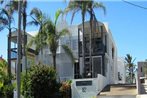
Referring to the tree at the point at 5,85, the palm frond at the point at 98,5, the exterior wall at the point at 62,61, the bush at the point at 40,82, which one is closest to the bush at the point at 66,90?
the bush at the point at 40,82

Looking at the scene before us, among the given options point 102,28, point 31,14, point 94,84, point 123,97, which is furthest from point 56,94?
point 102,28

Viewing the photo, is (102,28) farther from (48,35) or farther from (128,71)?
(128,71)

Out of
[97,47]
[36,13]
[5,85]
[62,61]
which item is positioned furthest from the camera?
[97,47]

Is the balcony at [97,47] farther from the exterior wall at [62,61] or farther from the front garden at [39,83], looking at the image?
the front garden at [39,83]

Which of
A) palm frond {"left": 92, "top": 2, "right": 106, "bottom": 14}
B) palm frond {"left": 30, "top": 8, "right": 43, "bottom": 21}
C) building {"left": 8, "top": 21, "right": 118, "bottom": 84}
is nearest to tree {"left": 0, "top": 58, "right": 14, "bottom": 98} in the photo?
building {"left": 8, "top": 21, "right": 118, "bottom": 84}

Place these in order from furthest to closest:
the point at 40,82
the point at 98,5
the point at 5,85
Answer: the point at 5,85, the point at 98,5, the point at 40,82

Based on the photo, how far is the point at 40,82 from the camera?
27047 millimetres

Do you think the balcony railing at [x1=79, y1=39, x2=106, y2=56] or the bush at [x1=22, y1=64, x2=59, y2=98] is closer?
the bush at [x1=22, y1=64, x2=59, y2=98]

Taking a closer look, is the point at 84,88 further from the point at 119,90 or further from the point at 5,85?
the point at 5,85

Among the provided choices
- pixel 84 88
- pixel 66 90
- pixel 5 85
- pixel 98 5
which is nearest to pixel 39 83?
pixel 66 90

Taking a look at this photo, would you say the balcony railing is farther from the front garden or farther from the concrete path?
the front garden

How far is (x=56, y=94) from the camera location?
2823cm

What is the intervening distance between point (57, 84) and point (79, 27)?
11.5m

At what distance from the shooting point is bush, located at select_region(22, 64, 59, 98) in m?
27.0
